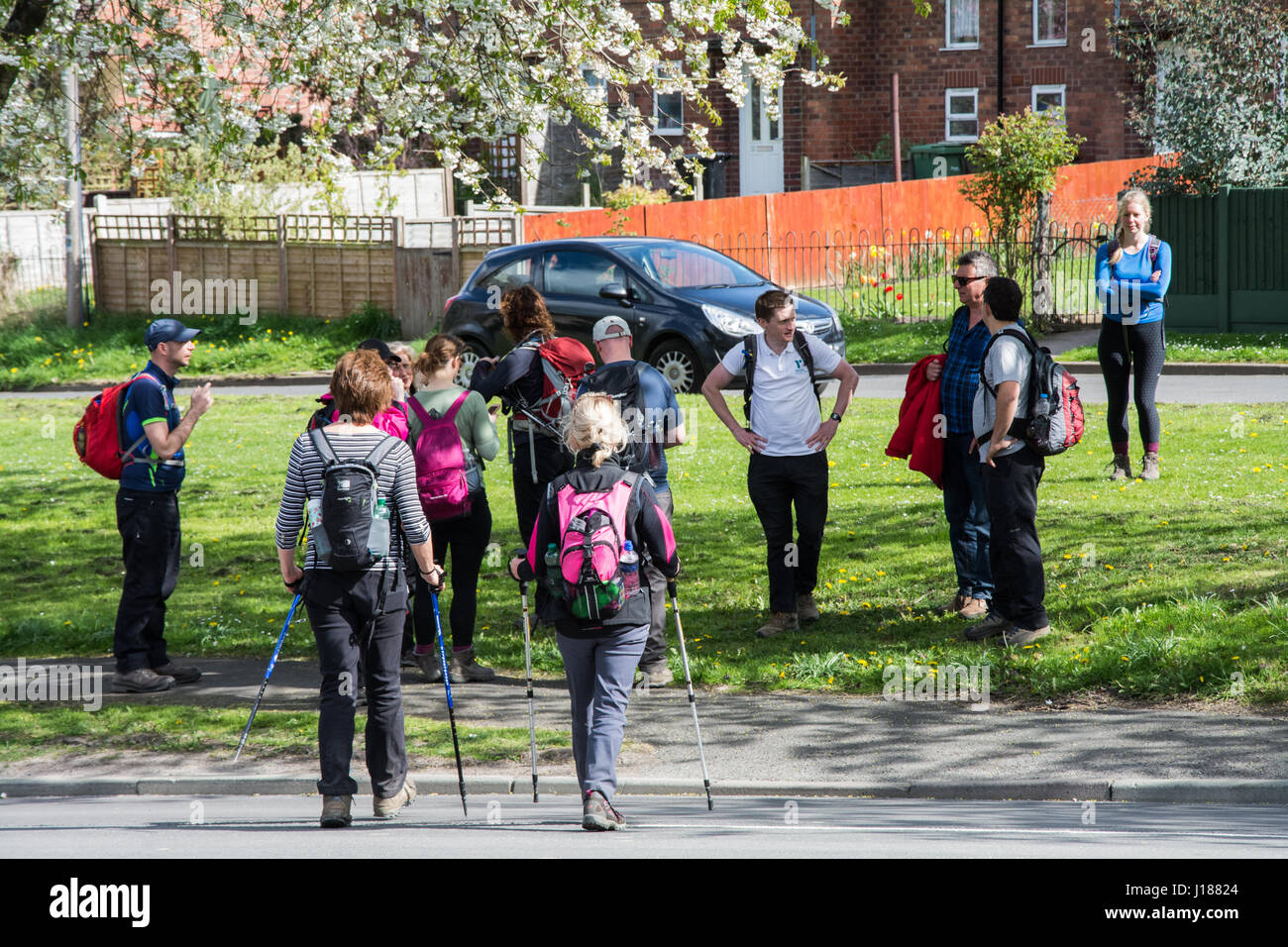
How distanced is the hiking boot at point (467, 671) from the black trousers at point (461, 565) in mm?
63

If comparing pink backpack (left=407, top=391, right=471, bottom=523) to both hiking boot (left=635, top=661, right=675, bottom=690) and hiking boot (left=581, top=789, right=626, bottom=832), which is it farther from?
hiking boot (left=581, top=789, right=626, bottom=832)

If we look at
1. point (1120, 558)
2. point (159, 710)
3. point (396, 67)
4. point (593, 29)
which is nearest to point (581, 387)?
point (159, 710)

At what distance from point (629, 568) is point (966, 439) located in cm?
327

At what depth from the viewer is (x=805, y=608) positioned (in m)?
8.88

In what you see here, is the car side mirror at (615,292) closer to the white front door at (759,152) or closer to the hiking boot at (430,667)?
the hiking boot at (430,667)

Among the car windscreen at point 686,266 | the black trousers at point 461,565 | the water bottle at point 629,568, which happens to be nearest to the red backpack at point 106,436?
the black trousers at point 461,565

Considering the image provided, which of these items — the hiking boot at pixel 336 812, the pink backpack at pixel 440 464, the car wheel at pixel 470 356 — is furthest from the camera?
the car wheel at pixel 470 356

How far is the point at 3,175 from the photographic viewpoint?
40.0 feet

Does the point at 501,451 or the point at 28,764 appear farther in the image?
the point at 501,451

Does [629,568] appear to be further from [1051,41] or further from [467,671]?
[1051,41]

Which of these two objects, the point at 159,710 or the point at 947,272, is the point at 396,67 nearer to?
the point at 159,710

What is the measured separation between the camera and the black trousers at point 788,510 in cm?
842

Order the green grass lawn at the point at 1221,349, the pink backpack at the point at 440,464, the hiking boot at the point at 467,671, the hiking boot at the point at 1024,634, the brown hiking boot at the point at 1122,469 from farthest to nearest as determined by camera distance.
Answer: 1. the green grass lawn at the point at 1221,349
2. the brown hiking boot at the point at 1122,469
3. the hiking boot at the point at 467,671
4. the hiking boot at the point at 1024,634
5. the pink backpack at the point at 440,464

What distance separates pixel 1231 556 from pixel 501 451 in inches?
294
